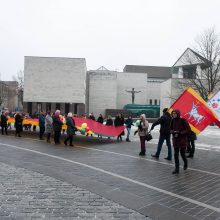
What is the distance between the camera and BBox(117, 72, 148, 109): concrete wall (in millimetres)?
79250

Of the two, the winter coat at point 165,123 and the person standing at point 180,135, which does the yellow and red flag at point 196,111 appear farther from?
the person standing at point 180,135

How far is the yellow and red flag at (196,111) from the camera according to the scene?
1190 cm

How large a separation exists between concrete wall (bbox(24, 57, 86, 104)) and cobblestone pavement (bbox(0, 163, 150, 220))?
5183 centimetres

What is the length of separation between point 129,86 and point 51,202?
74395 millimetres

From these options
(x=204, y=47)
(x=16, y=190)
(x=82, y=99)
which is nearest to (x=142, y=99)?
(x=82, y=99)

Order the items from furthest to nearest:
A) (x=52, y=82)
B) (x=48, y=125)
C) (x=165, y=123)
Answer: (x=52, y=82) → (x=48, y=125) → (x=165, y=123)

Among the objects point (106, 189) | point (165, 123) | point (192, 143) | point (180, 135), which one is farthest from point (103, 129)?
point (106, 189)

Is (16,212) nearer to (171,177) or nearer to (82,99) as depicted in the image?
(171,177)

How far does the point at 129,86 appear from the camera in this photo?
260 feet

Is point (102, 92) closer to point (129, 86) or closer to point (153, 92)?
point (129, 86)

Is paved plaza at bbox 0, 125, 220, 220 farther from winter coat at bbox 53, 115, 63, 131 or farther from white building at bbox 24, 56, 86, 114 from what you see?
white building at bbox 24, 56, 86, 114

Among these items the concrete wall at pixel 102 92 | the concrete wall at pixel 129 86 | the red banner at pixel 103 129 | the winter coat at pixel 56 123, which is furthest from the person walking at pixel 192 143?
the concrete wall at pixel 129 86

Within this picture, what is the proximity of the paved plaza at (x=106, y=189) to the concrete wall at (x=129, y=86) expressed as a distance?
68449 mm

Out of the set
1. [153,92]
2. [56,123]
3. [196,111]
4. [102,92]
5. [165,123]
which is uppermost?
[153,92]
